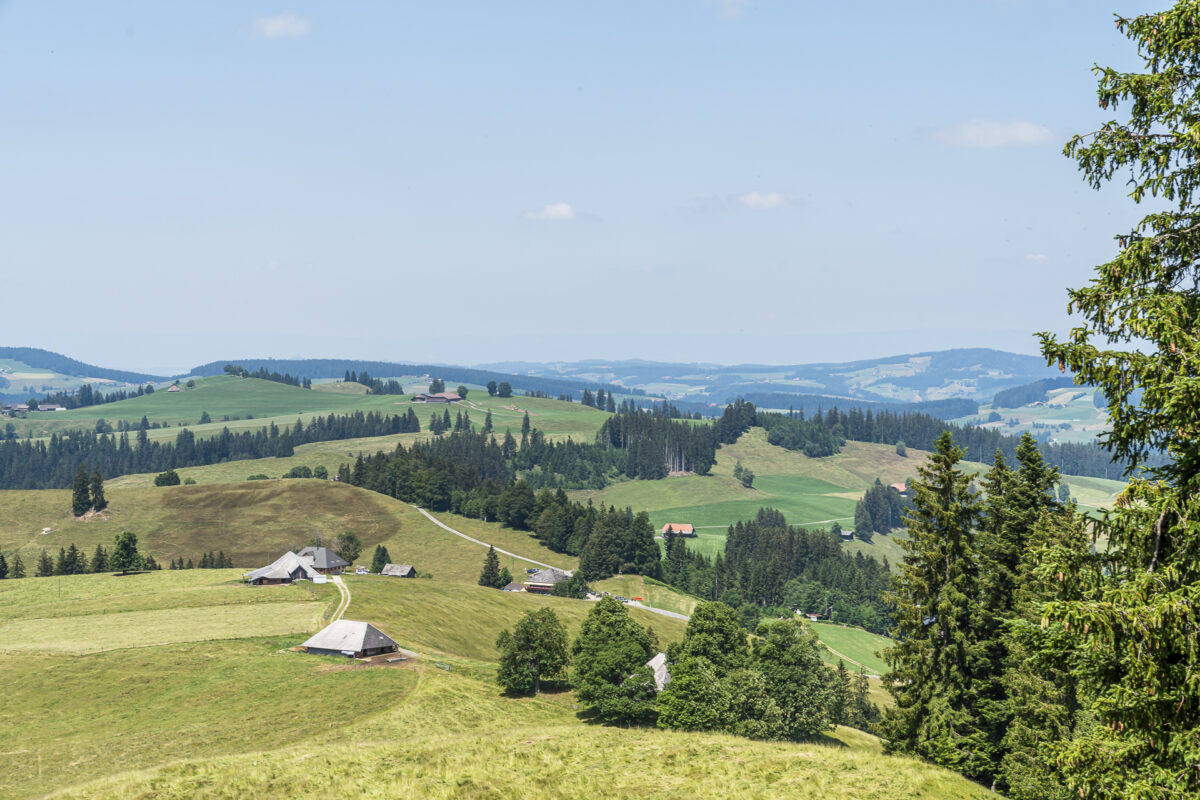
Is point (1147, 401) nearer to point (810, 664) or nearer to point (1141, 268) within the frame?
point (1141, 268)

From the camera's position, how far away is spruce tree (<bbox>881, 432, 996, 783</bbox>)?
3894cm

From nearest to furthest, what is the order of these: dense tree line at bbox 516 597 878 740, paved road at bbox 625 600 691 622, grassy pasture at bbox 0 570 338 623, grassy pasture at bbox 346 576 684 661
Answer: dense tree line at bbox 516 597 878 740 → grassy pasture at bbox 346 576 684 661 → grassy pasture at bbox 0 570 338 623 → paved road at bbox 625 600 691 622

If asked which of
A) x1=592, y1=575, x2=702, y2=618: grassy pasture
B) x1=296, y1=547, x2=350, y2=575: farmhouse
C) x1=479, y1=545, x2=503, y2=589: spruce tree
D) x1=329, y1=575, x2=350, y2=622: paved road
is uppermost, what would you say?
x1=329, y1=575, x2=350, y2=622: paved road

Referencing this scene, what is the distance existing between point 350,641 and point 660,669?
33.1 meters

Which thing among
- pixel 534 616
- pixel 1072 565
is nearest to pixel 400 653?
pixel 534 616

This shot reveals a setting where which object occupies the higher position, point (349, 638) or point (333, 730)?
point (333, 730)

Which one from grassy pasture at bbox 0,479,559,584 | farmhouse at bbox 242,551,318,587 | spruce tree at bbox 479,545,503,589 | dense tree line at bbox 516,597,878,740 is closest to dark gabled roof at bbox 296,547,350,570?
farmhouse at bbox 242,551,318,587

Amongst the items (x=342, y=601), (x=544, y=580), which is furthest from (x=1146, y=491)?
(x=544, y=580)

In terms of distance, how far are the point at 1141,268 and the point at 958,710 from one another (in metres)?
31.4

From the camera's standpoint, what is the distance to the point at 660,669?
86.0 m

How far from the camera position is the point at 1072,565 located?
1470 cm

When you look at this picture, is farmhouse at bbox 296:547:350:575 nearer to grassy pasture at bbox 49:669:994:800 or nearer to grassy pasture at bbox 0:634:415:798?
grassy pasture at bbox 0:634:415:798

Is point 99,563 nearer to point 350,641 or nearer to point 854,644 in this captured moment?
point 350,641

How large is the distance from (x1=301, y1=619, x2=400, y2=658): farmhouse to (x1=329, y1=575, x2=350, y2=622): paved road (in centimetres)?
976
